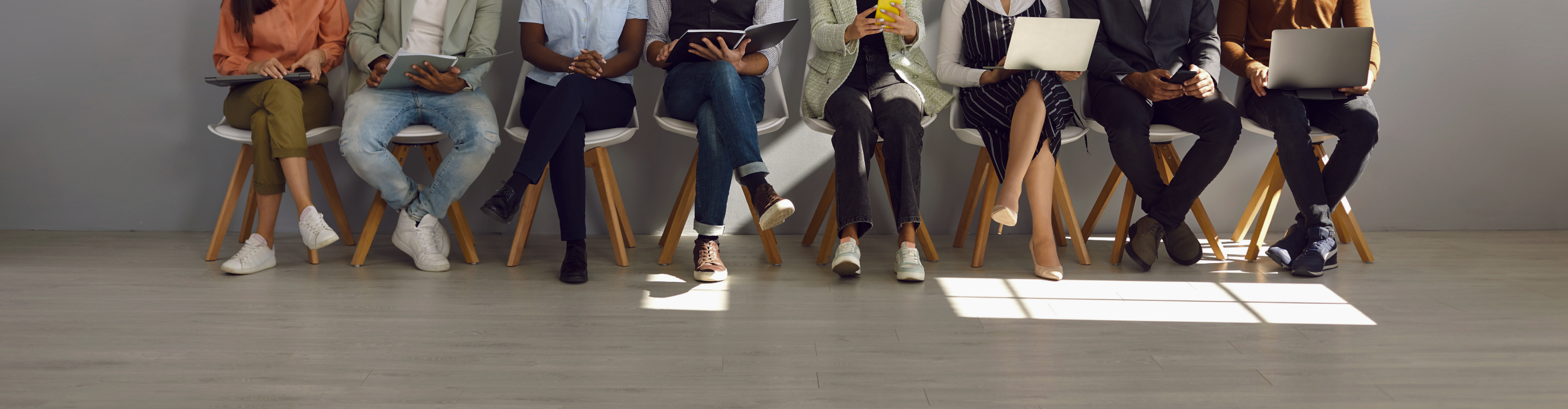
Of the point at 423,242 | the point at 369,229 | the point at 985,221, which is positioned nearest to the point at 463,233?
the point at 423,242

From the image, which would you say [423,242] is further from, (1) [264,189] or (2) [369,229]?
(1) [264,189]

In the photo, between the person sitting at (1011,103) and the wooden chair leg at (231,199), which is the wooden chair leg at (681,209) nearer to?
the person sitting at (1011,103)

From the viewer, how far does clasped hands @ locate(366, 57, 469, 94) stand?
258cm

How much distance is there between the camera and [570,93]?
8.32ft

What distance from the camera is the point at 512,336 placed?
188 cm

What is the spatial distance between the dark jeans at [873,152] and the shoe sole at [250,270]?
1.60 meters

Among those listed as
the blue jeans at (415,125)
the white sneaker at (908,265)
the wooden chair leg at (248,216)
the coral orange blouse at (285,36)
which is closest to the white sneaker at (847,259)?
the white sneaker at (908,265)

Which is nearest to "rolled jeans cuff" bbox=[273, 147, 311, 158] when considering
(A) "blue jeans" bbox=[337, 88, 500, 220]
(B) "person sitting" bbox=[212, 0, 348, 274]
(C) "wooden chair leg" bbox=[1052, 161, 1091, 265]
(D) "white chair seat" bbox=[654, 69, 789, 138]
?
(B) "person sitting" bbox=[212, 0, 348, 274]

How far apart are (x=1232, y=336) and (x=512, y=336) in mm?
1464

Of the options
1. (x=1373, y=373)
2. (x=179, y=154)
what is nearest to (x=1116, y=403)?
(x=1373, y=373)

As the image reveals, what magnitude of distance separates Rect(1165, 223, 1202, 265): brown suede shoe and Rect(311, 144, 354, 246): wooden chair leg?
101 inches

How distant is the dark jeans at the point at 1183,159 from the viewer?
2.61m

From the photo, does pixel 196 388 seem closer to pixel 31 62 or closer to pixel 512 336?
pixel 512 336

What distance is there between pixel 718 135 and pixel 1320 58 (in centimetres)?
169
